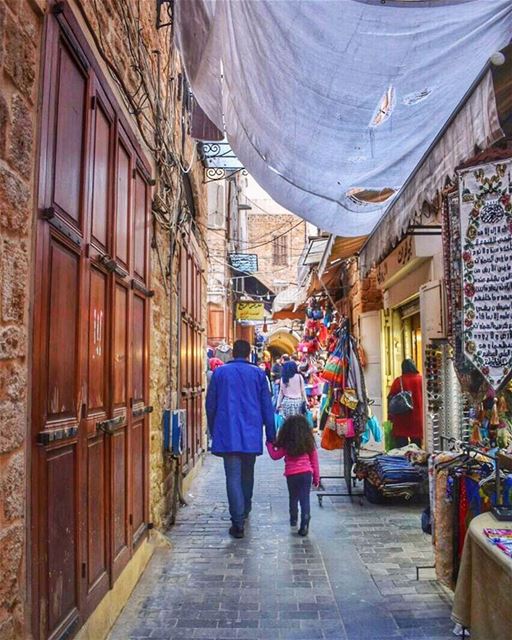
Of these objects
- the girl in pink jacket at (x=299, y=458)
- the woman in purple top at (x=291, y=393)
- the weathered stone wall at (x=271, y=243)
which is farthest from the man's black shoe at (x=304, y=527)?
the weathered stone wall at (x=271, y=243)

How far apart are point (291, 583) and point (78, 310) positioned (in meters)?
2.67

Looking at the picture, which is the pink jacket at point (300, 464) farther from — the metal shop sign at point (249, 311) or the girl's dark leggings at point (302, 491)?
the metal shop sign at point (249, 311)

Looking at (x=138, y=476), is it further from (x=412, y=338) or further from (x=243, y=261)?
(x=243, y=261)

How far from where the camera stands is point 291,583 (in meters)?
4.28

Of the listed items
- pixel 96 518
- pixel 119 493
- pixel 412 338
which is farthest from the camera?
pixel 412 338

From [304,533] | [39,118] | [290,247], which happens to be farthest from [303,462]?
[290,247]

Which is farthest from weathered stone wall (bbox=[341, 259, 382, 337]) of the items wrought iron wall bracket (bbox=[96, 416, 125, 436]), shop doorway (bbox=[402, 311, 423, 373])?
wrought iron wall bracket (bbox=[96, 416, 125, 436])

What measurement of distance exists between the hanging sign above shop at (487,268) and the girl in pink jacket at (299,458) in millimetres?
2414

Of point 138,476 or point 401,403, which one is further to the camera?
point 401,403

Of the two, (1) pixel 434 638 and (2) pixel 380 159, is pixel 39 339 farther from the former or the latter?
(2) pixel 380 159

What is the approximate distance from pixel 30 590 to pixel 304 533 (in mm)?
3591

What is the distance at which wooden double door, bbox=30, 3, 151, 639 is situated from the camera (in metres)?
2.50

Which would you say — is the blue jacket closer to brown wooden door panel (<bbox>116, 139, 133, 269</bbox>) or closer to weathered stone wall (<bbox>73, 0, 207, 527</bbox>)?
weathered stone wall (<bbox>73, 0, 207, 527</bbox>)

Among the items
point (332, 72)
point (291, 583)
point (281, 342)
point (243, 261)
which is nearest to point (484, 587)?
point (291, 583)
